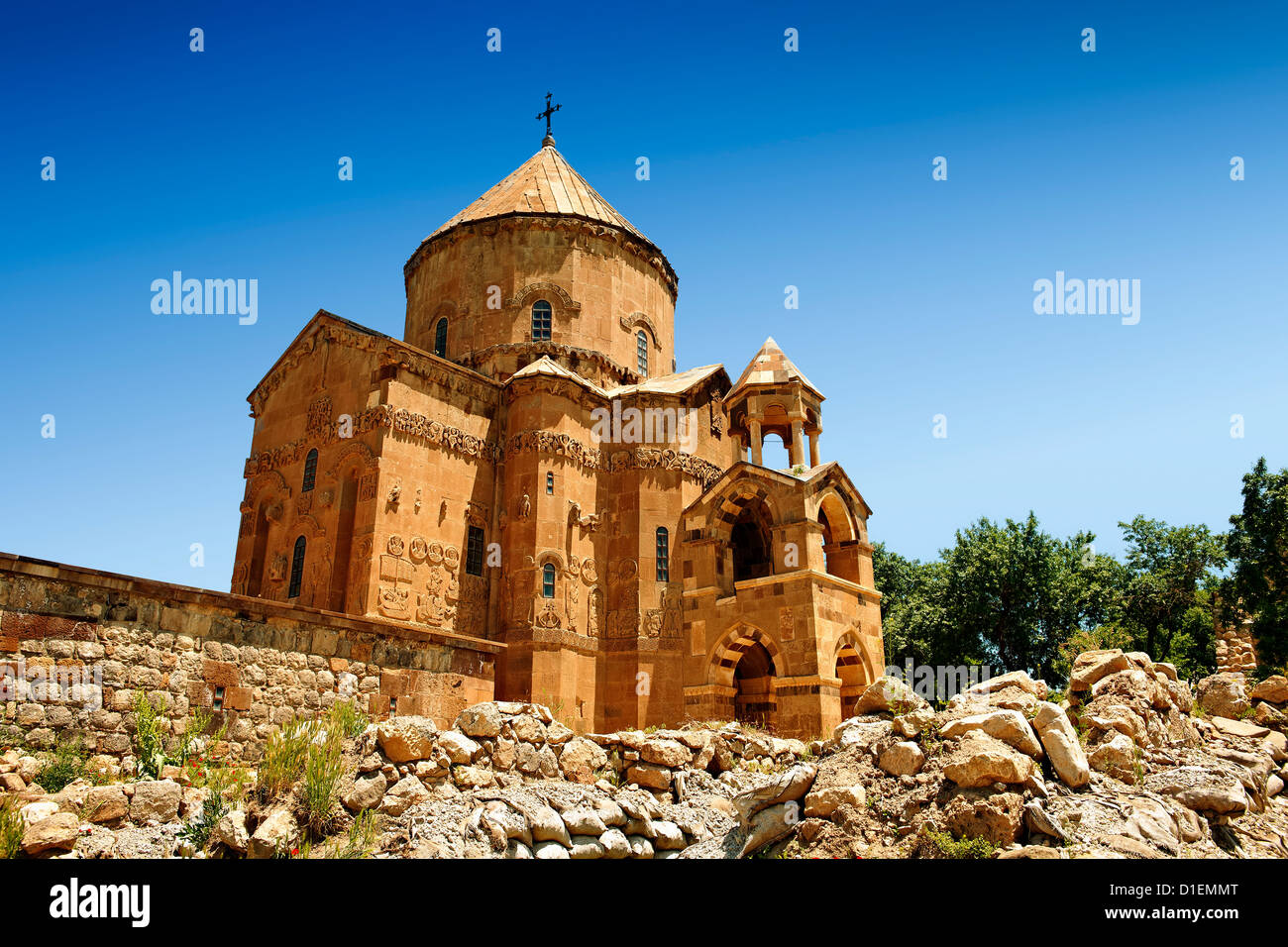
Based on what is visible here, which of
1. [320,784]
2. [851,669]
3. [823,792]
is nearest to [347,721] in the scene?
[320,784]

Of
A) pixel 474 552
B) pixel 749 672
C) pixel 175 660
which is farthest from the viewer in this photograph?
Result: pixel 749 672

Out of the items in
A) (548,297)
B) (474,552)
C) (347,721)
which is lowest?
(347,721)

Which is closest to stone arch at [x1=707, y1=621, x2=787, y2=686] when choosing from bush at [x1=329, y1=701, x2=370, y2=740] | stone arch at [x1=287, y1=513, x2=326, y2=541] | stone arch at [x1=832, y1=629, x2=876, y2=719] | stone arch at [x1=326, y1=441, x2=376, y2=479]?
stone arch at [x1=832, y1=629, x2=876, y2=719]

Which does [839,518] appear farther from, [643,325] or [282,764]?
[282,764]

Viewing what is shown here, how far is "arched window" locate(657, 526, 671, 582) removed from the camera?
23.7m

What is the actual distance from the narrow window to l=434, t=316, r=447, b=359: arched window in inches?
307

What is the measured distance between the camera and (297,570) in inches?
859

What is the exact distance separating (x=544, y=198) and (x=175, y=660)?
21.9 meters

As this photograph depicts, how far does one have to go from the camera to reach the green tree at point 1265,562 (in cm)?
2825

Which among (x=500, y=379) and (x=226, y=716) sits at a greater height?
(x=500, y=379)
